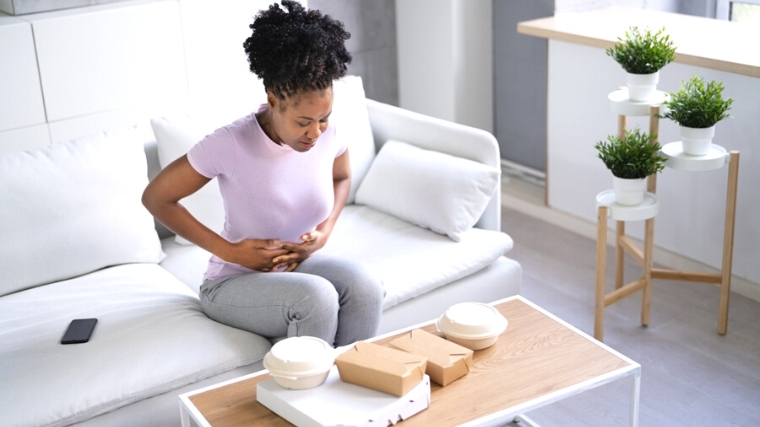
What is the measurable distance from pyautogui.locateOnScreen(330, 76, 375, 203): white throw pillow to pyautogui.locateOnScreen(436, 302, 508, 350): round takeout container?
1114 millimetres

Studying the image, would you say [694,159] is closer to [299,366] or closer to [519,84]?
[299,366]

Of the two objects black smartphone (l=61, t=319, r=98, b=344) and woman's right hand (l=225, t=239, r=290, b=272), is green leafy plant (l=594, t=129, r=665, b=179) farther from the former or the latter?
black smartphone (l=61, t=319, r=98, b=344)

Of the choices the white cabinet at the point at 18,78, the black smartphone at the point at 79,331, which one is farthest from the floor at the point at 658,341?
the white cabinet at the point at 18,78

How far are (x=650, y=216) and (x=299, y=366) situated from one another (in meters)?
1.38

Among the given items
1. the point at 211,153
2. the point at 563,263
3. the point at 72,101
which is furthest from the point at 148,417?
the point at 563,263

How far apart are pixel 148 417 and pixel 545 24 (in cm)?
232

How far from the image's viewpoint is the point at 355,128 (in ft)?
9.77

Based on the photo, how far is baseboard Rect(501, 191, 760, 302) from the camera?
303 cm

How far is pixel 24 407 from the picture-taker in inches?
74.2

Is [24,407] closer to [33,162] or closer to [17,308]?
[17,308]

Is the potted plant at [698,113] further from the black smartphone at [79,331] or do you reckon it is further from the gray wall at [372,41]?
the gray wall at [372,41]

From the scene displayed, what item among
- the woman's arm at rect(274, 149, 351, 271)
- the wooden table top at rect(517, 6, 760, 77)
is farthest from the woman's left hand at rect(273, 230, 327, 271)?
the wooden table top at rect(517, 6, 760, 77)

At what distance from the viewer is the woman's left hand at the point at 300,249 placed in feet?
7.04

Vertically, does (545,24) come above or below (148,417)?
above
